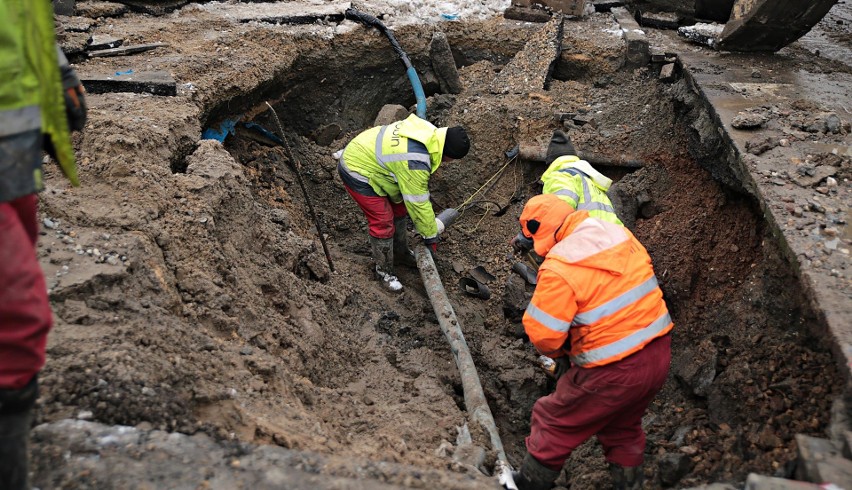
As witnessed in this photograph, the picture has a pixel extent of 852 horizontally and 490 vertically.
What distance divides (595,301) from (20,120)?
2557 mm

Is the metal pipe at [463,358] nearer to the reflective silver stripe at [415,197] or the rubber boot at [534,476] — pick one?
the rubber boot at [534,476]

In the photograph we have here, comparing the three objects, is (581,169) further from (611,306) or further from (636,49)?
(636,49)

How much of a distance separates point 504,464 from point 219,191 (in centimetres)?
258

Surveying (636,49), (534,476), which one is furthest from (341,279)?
(636,49)

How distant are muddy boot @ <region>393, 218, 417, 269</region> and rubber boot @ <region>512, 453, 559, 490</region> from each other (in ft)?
9.96

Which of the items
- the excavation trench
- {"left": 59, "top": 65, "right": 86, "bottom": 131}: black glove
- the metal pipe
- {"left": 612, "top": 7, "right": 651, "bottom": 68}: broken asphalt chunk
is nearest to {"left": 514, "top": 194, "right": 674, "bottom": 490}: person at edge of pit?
the metal pipe

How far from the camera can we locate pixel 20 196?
1973 mm

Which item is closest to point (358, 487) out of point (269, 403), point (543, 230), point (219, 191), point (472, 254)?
point (269, 403)

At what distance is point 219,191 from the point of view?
4.45 meters

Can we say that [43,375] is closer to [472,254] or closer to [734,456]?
[734,456]

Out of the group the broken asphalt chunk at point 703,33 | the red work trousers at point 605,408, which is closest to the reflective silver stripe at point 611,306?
the red work trousers at point 605,408

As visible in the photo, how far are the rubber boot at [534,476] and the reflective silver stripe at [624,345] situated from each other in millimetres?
675

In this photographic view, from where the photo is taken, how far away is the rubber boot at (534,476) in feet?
11.8

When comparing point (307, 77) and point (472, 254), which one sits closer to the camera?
point (472, 254)
